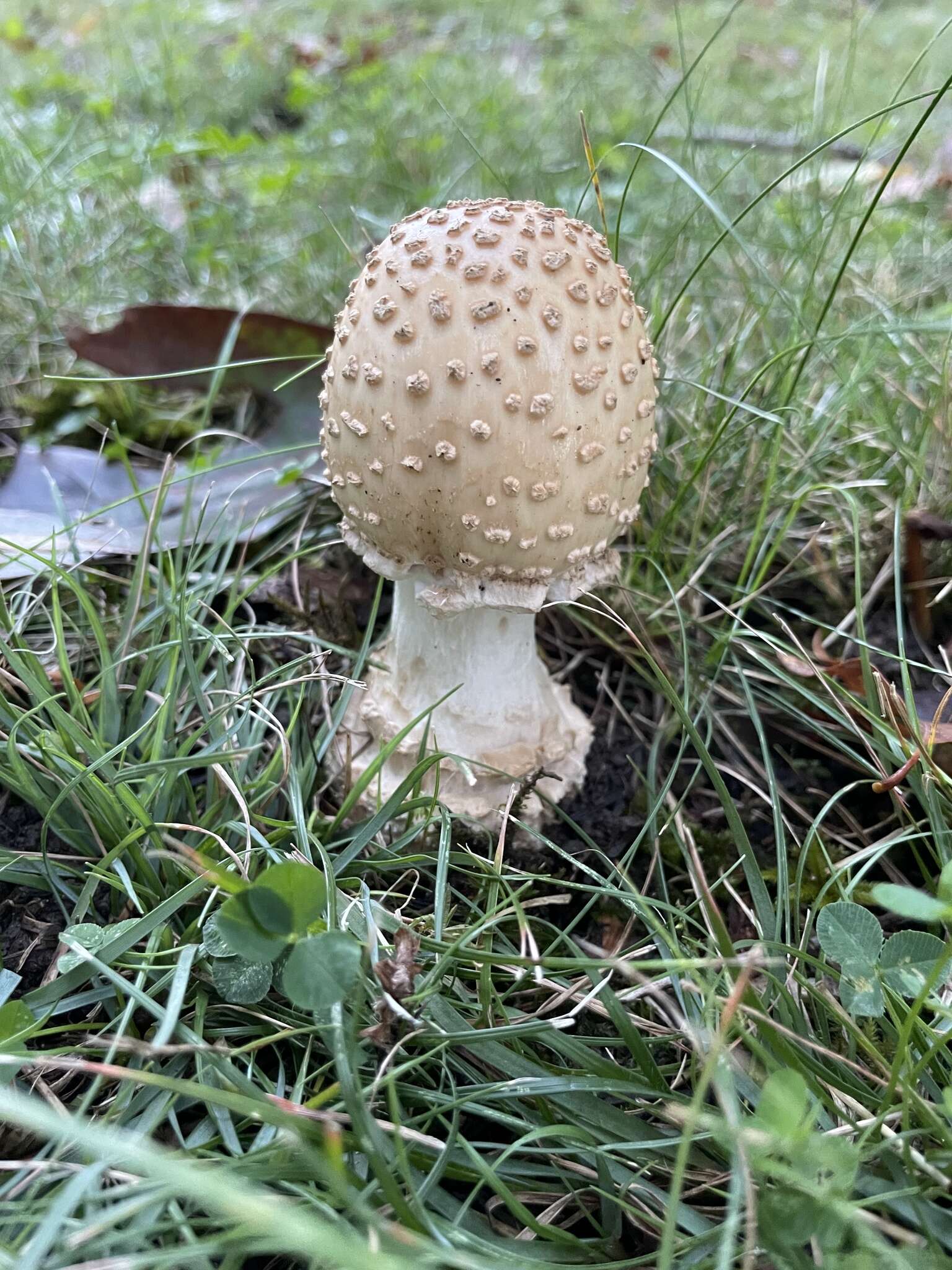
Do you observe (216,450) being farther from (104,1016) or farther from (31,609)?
(104,1016)

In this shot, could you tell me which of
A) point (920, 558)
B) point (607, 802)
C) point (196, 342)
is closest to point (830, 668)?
point (920, 558)

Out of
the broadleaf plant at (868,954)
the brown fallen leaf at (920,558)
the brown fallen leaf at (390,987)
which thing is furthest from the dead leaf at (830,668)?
the brown fallen leaf at (390,987)

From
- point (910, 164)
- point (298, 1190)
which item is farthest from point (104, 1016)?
point (910, 164)

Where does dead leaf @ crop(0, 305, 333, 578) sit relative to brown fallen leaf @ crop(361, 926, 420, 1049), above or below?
above

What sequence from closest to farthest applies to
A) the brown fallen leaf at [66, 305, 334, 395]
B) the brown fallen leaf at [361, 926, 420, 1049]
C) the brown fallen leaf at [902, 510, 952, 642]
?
the brown fallen leaf at [361, 926, 420, 1049] < the brown fallen leaf at [902, 510, 952, 642] < the brown fallen leaf at [66, 305, 334, 395]

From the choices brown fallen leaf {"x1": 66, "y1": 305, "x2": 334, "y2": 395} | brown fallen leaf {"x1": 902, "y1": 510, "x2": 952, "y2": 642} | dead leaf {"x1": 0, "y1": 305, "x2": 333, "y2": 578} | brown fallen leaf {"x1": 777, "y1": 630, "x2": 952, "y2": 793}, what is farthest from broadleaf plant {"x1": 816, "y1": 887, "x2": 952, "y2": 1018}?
brown fallen leaf {"x1": 66, "y1": 305, "x2": 334, "y2": 395}

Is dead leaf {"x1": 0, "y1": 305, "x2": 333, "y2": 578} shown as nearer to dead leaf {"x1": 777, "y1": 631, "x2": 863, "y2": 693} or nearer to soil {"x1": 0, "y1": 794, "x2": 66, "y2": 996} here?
soil {"x1": 0, "y1": 794, "x2": 66, "y2": 996}
